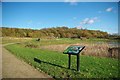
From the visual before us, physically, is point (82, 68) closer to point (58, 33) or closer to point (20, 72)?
point (20, 72)

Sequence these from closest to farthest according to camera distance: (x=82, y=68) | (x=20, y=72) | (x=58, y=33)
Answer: (x=20, y=72), (x=82, y=68), (x=58, y=33)

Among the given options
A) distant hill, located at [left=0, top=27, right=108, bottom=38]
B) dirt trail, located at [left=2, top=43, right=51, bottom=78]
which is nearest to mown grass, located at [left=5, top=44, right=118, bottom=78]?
dirt trail, located at [left=2, top=43, right=51, bottom=78]

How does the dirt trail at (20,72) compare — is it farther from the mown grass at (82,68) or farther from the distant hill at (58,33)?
the distant hill at (58,33)

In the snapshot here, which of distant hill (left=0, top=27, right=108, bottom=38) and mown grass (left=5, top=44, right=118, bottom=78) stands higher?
distant hill (left=0, top=27, right=108, bottom=38)

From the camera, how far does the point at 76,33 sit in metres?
139

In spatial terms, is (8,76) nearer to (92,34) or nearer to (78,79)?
(78,79)

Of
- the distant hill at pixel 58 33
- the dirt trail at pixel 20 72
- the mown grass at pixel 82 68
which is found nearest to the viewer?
the dirt trail at pixel 20 72

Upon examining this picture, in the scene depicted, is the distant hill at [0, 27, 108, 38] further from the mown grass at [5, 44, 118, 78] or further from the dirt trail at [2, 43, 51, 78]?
the dirt trail at [2, 43, 51, 78]

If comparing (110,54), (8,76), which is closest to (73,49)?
(8,76)

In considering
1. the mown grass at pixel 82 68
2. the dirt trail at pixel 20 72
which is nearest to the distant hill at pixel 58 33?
the mown grass at pixel 82 68

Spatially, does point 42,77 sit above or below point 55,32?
below

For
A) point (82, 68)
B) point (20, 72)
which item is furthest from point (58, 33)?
point (20, 72)

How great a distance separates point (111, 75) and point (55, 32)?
421 feet

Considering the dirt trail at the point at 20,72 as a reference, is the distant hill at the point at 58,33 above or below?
Result: above
